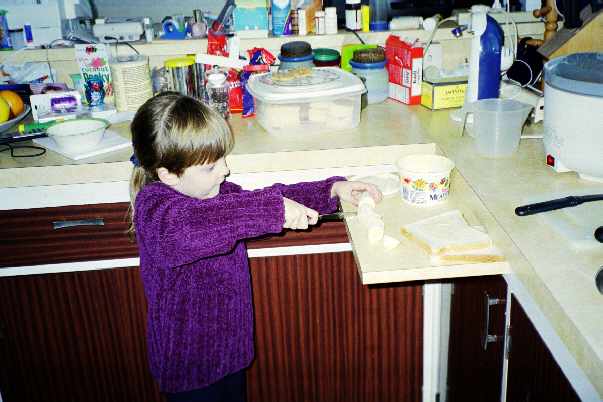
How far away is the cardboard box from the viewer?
1722 mm

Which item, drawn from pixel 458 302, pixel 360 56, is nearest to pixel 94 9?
pixel 360 56

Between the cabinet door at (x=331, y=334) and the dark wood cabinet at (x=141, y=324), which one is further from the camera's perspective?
the cabinet door at (x=331, y=334)

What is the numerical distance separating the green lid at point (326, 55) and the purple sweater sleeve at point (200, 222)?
2.75 ft

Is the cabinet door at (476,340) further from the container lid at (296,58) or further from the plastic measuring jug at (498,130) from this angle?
the container lid at (296,58)

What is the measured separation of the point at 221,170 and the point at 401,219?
1.18 ft

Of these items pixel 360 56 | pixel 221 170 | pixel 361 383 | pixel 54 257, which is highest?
pixel 360 56

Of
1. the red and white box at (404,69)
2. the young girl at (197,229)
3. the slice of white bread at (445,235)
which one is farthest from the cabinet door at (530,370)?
the red and white box at (404,69)

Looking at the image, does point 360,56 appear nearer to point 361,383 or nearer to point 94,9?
point 361,383

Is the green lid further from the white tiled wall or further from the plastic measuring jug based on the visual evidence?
the white tiled wall

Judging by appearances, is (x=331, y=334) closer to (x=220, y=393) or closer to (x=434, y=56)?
(x=220, y=393)

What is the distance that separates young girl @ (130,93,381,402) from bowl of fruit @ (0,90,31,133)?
667 millimetres

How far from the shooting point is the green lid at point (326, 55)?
185 centimetres

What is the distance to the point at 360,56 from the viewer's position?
181 centimetres

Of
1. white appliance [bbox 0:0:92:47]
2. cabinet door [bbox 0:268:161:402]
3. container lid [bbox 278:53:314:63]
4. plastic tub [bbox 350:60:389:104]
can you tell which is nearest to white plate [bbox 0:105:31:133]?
white appliance [bbox 0:0:92:47]
